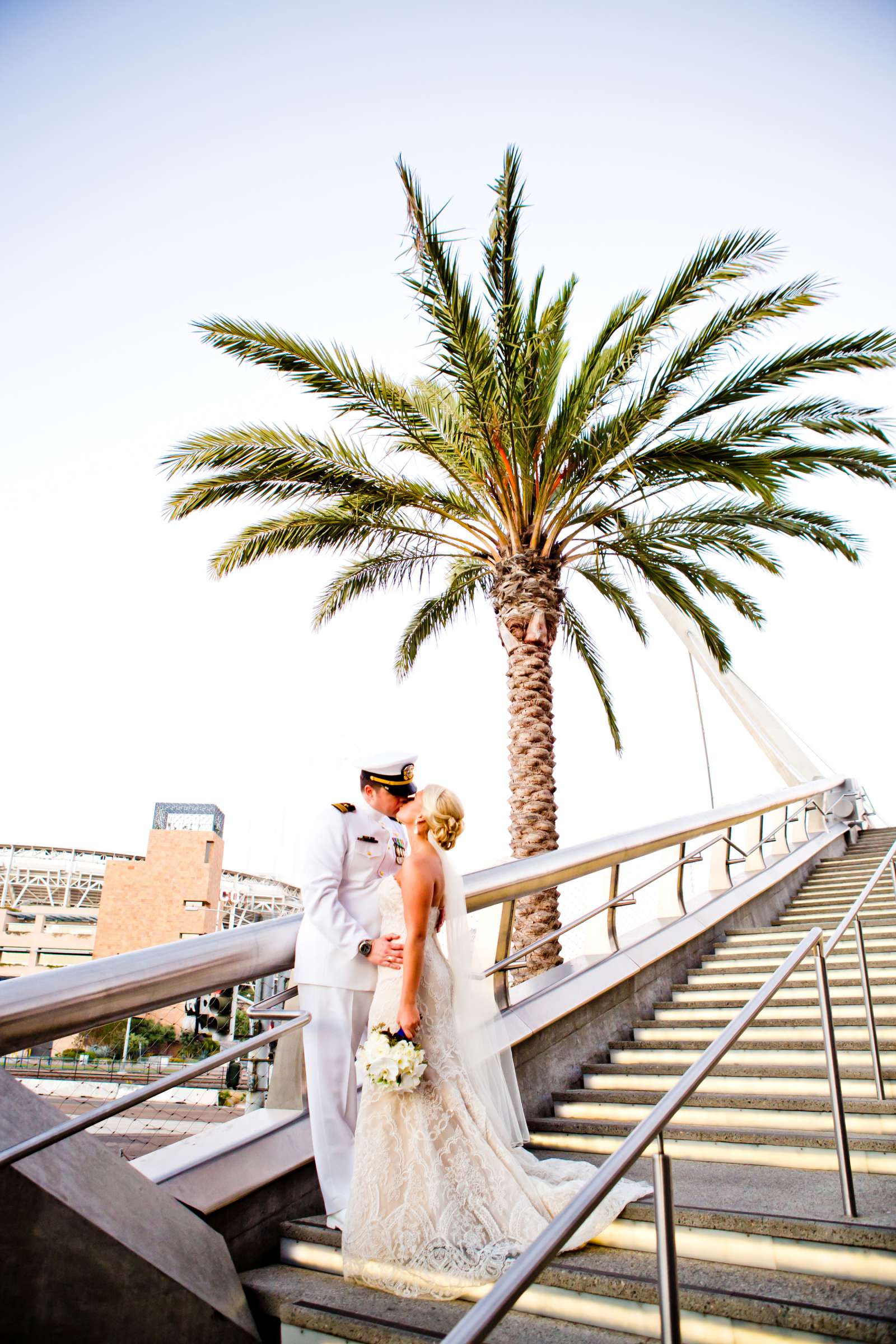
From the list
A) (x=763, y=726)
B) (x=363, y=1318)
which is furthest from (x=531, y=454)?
(x=763, y=726)

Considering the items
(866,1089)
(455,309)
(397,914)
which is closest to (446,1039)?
(397,914)

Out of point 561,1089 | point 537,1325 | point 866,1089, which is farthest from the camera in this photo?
point 561,1089

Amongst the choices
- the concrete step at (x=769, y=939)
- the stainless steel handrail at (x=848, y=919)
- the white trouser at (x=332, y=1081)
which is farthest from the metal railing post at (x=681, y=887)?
the white trouser at (x=332, y=1081)

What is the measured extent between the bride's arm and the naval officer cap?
1.08 feet

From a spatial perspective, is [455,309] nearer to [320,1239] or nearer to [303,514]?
[303,514]

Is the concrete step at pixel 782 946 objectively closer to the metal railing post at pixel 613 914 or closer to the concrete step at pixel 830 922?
the concrete step at pixel 830 922

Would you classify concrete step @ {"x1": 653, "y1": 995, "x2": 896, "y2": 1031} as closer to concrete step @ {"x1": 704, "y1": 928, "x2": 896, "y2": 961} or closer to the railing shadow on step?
concrete step @ {"x1": 704, "y1": 928, "x2": 896, "y2": 961}

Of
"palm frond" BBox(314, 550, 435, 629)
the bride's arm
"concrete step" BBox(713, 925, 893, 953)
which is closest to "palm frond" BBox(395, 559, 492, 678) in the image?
"palm frond" BBox(314, 550, 435, 629)

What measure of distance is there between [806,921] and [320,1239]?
21.1 ft

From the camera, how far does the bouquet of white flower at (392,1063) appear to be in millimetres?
2734

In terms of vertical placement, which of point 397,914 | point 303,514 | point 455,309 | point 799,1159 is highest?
point 455,309

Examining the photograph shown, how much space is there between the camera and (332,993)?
2.97m

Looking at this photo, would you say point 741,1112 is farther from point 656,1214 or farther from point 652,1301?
point 656,1214

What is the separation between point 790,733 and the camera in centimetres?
2475
